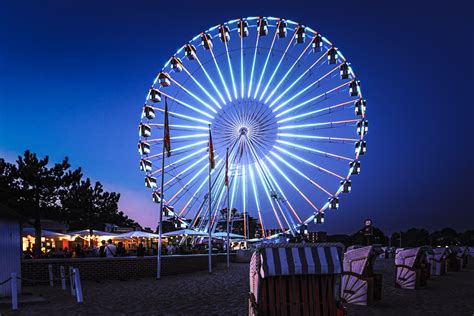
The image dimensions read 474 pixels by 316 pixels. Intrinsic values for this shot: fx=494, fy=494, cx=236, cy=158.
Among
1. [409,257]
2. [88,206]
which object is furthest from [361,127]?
[88,206]

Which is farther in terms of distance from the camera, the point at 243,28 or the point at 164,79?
the point at 243,28

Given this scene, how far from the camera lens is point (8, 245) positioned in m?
13.4

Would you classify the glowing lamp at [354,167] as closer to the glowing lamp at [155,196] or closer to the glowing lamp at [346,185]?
the glowing lamp at [346,185]

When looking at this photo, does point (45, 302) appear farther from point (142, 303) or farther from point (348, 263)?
point (348, 263)

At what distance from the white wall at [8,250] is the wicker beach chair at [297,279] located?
30.7 feet

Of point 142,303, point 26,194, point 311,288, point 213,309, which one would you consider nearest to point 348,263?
point 213,309

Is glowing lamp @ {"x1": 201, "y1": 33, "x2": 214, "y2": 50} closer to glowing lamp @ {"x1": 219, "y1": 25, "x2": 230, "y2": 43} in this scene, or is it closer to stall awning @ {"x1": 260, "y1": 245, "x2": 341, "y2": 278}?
glowing lamp @ {"x1": 219, "y1": 25, "x2": 230, "y2": 43}

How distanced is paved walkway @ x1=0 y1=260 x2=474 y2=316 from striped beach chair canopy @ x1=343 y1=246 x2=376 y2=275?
3.03 feet

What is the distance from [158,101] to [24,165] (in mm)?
10466

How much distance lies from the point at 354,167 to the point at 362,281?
809 inches

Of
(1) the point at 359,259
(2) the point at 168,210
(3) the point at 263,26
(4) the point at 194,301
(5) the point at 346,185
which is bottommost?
(4) the point at 194,301

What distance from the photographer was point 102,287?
16.1 m

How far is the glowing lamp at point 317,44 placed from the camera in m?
30.4

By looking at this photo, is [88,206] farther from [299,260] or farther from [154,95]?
[299,260]
